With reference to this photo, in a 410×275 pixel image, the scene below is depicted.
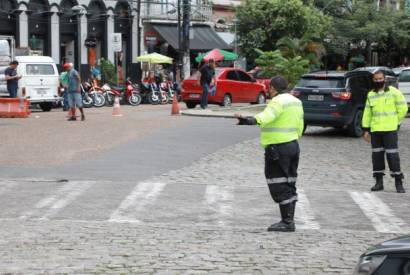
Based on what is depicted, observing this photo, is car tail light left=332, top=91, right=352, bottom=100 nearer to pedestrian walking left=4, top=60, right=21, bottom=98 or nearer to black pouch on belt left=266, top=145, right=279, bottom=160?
black pouch on belt left=266, top=145, right=279, bottom=160

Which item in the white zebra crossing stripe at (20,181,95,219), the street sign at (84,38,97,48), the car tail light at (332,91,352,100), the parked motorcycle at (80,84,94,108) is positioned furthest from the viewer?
the street sign at (84,38,97,48)

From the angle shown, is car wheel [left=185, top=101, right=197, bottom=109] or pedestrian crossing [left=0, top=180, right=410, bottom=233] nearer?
pedestrian crossing [left=0, top=180, right=410, bottom=233]

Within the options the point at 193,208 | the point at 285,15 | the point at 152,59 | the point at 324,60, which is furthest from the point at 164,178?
the point at 324,60

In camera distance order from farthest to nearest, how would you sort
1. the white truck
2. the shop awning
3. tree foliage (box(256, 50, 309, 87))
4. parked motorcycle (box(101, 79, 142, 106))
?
the shop awning, parked motorcycle (box(101, 79, 142, 106)), the white truck, tree foliage (box(256, 50, 309, 87))

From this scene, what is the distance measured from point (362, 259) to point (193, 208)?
5524mm

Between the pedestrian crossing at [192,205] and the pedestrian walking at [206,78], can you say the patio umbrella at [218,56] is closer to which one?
the pedestrian walking at [206,78]

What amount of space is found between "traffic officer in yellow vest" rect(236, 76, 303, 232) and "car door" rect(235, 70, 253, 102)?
2212 centimetres

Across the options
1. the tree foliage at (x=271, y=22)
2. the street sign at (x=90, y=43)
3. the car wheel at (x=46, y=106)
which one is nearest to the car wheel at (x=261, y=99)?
the car wheel at (x=46, y=106)

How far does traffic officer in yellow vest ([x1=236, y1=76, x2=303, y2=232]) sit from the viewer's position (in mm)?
8547

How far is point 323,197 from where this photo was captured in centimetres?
1101

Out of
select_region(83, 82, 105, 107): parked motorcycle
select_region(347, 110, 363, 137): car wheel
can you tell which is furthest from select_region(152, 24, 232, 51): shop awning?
select_region(347, 110, 363, 137): car wheel

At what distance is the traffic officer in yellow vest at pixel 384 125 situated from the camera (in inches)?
457

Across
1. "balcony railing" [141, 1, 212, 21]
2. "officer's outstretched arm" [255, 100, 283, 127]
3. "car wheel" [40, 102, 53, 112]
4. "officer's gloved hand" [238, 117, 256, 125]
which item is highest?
"balcony railing" [141, 1, 212, 21]

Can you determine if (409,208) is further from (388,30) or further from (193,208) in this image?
(388,30)
